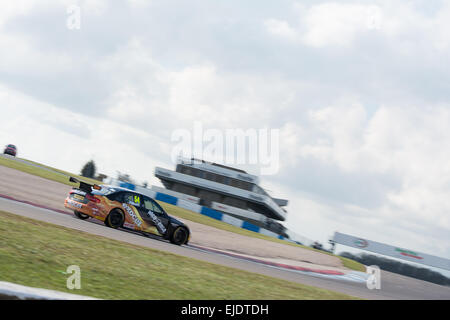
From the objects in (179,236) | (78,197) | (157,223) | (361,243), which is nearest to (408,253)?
(361,243)

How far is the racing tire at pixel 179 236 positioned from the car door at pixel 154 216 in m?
0.27

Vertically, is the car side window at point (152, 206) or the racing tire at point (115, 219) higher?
the car side window at point (152, 206)

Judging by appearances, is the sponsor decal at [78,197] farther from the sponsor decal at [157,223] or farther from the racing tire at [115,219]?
the sponsor decal at [157,223]

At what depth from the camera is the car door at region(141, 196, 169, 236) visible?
1330 cm

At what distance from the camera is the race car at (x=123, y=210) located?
12742 millimetres

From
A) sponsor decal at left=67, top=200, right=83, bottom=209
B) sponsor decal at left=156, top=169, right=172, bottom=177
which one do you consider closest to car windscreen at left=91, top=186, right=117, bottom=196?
sponsor decal at left=67, top=200, right=83, bottom=209

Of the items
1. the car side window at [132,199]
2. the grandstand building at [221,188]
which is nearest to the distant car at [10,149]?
the grandstand building at [221,188]

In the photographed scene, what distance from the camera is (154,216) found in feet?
43.9

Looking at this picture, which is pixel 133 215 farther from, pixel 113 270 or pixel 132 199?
pixel 113 270

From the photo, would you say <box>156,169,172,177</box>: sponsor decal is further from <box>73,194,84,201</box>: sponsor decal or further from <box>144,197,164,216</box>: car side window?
<box>73,194,84,201</box>: sponsor decal

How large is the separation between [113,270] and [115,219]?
6.31 m

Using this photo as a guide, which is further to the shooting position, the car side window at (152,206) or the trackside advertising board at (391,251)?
the trackside advertising board at (391,251)

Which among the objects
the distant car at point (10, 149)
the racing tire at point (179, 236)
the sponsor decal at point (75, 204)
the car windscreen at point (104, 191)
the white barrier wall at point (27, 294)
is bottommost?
the white barrier wall at point (27, 294)
